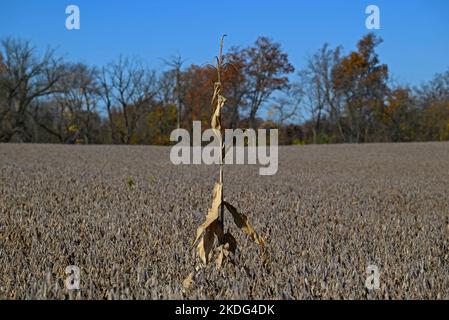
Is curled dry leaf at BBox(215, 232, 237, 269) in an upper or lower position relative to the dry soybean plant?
lower

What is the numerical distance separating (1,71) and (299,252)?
129 ft

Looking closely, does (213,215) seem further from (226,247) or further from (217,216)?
(226,247)

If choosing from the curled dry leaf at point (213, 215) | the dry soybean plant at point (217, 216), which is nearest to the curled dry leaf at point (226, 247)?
the dry soybean plant at point (217, 216)

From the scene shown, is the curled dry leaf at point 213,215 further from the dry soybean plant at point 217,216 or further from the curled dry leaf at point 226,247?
the curled dry leaf at point 226,247

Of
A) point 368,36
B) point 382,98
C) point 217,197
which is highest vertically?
point 368,36

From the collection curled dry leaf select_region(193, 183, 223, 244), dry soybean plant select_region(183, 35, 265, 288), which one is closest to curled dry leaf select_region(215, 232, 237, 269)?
dry soybean plant select_region(183, 35, 265, 288)

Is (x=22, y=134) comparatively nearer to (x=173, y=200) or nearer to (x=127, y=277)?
(x=173, y=200)

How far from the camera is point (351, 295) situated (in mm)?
2121

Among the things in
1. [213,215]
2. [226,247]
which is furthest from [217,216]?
[226,247]

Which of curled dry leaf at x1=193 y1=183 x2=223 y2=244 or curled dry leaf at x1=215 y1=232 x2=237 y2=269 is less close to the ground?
curled dry leaf at x1=193 y1=183 x2=223 y2=244

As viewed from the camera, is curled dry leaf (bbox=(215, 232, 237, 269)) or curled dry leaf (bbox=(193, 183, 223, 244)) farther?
curled dry leaf (bbox=(215, 232, 237, 269))

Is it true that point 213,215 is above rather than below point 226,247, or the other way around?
above

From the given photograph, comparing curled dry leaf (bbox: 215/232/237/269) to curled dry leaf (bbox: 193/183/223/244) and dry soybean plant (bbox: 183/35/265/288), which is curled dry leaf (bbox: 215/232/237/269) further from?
curled dry leaf (bbox: 193/183/223/244)
